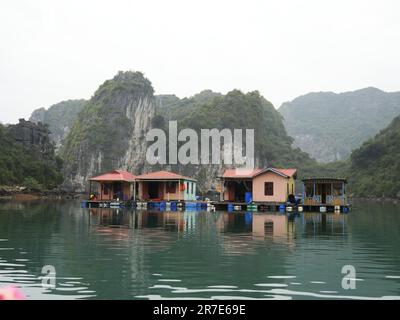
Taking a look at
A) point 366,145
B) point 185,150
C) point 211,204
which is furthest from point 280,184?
point 185,150

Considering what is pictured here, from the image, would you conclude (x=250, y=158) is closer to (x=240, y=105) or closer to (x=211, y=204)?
(x=240, y=105)

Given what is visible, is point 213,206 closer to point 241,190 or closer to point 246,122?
point 241,190

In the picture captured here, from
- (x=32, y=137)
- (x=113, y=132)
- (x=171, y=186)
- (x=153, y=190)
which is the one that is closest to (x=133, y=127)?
(x=113, y=132)

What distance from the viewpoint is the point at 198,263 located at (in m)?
14.7

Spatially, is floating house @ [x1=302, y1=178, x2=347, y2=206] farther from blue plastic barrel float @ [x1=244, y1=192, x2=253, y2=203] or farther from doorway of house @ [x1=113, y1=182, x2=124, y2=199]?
doorway of house @ [x1=113, y1=182, x2=124, y2=199]

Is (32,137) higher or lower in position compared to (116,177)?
higher

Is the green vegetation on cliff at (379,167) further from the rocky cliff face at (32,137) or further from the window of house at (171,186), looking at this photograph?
the rocky cliff face at (32,137)

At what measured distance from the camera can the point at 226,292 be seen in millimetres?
10758

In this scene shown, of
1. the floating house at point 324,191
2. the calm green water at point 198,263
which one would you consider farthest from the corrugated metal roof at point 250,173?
the calm green water at point 198,263

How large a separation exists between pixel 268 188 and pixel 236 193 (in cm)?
498

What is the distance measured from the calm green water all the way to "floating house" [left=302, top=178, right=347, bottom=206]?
2131 cm

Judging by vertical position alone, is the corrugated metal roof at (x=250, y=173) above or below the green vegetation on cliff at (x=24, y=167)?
below

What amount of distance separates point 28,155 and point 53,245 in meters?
76.1

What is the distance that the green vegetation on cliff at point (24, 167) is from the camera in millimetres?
79438
